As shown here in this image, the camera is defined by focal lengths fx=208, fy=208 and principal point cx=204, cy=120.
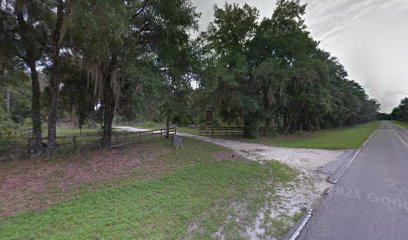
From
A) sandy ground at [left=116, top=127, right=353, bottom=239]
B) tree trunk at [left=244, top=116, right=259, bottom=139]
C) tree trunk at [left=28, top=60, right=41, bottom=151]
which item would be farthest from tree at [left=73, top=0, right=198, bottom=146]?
tree trunk at [left=244, top=116, right=259, bottom=139]

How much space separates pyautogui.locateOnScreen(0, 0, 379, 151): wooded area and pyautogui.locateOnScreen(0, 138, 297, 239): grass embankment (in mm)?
4409

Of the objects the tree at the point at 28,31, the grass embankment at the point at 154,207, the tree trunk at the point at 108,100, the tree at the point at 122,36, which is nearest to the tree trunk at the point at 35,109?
the tree at the point at 28,31

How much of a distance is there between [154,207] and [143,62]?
7563 millimetres

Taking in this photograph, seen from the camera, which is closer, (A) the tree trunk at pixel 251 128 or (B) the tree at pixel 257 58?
(B) the tree at pixel 257 58

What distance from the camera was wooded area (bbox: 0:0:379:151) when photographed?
8.05 meters

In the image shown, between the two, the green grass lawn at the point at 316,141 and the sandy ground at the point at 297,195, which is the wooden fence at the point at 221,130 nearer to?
the green grass lawn at the point at 316,141

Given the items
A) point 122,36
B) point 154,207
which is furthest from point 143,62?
point 154,207

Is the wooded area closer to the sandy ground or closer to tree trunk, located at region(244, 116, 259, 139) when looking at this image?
tree trunk, located at region(244, 116, 259, 139)

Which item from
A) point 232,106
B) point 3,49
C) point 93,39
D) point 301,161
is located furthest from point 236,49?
point 3,49

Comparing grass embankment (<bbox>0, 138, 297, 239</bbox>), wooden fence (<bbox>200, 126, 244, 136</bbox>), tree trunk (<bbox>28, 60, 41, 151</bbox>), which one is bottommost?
grass embankment (<bbox>0, 138, 297, 239</bbox>)

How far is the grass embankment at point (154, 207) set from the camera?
139 inches

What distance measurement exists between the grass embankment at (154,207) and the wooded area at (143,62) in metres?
4.41

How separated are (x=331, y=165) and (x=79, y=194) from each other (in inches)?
386

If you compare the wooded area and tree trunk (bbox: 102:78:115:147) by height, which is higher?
the wooded area
